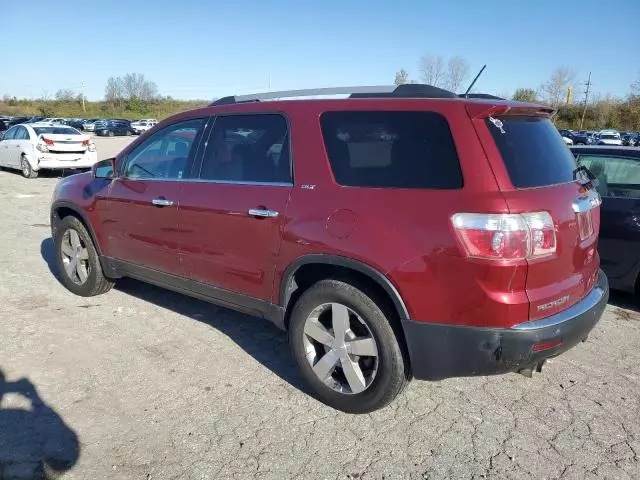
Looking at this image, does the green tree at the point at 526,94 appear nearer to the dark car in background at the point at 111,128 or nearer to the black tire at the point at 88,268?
the dark car in background at the point at 111,128

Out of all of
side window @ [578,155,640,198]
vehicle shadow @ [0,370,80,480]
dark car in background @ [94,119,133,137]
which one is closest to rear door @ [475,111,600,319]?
side window @ [578,155,640,198]

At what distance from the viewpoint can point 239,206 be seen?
11.1 ft

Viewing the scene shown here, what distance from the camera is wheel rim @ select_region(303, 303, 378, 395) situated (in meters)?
2.96

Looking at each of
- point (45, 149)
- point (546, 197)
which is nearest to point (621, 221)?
point (546, 197)

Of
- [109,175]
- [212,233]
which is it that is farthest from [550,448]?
[109,175]

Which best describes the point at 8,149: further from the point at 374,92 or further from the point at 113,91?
the point at 113,91

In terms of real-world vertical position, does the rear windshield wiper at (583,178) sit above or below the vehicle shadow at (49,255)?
above

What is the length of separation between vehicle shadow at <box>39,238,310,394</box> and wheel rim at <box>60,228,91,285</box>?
440mm

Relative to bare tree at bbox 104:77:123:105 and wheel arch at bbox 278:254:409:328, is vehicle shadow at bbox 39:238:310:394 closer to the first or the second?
wheel arch at bbox 278:254:409:328

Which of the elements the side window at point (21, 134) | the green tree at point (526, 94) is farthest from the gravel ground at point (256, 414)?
the green tree at point (526, 94)

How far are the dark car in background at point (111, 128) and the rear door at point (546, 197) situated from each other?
50.9 metres

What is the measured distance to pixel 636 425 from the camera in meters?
2.98

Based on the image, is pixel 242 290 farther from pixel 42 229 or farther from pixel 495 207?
pixel 42 229

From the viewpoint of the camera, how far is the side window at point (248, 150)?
3.33 metres
